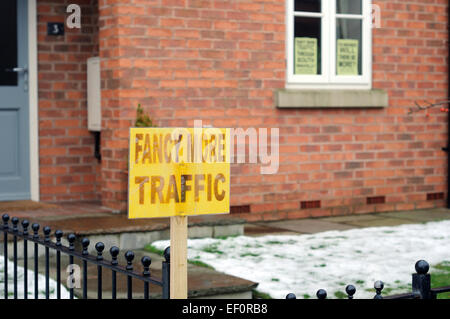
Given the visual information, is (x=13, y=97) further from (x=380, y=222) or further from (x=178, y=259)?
(x=178, y=259)

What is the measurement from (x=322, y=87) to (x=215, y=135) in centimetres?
630

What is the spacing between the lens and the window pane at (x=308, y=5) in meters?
9.42

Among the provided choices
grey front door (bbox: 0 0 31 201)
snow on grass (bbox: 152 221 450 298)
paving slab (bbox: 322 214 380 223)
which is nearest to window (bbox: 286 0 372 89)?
paving slab (bbox: 322 214 380 223)

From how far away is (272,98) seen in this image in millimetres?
9195

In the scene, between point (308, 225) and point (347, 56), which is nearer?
point (308, 225)

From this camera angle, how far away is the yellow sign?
10.7 ft

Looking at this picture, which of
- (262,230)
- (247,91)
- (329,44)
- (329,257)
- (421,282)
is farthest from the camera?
(329,44)

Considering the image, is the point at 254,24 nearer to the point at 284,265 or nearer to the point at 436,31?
the point at 436,31

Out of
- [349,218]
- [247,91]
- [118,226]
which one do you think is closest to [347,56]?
[247,91]

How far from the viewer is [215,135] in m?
3.39

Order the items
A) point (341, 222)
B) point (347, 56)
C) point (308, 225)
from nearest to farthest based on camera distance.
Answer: point (308, 225) < point (341, 222) < point (347, 56)

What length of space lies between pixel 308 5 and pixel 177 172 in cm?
648

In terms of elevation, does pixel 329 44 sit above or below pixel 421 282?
above

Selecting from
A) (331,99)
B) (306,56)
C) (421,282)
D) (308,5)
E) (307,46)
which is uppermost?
(308,5)
